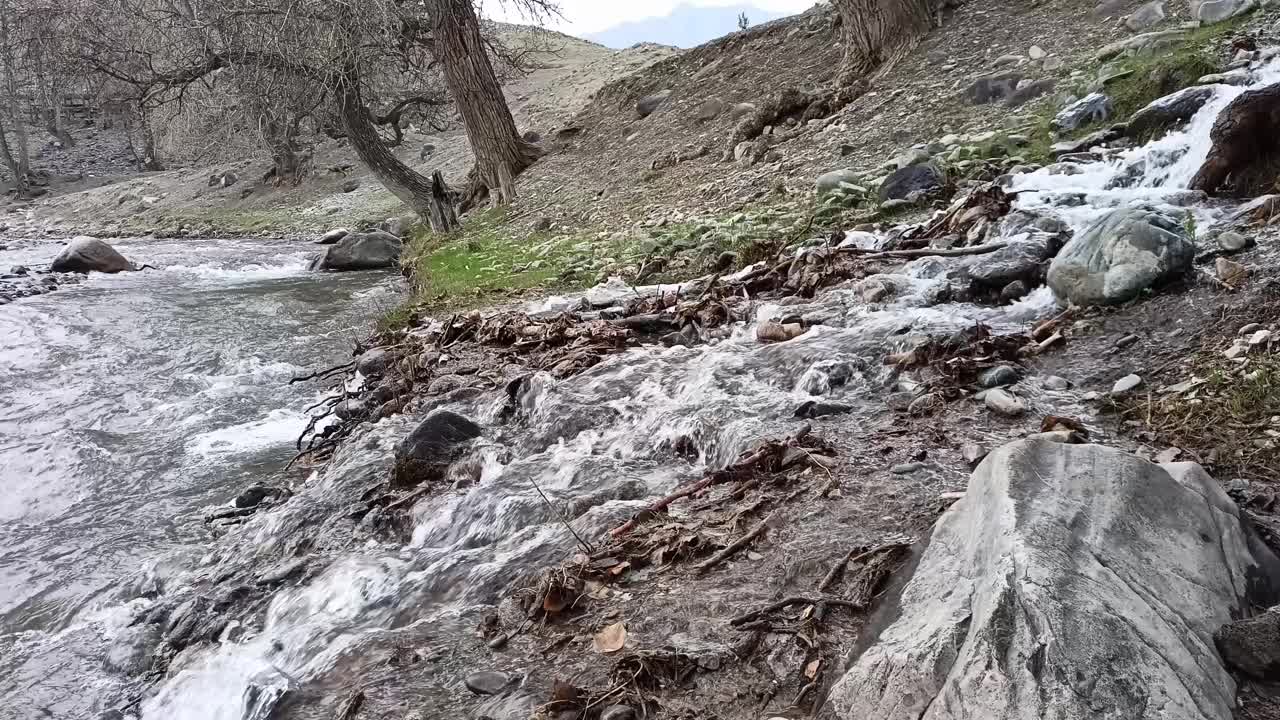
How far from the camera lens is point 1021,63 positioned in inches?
361

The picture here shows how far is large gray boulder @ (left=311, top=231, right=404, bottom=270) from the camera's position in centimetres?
1600

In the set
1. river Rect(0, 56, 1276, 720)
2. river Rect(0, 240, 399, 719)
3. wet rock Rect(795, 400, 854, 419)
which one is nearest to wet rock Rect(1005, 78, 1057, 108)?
river Rect(0, 56, 1276, 720)

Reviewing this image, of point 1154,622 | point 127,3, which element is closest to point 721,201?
point 1154,622

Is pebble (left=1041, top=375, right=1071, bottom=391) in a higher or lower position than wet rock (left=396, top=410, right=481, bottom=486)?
lower

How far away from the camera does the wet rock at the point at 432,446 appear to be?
516 centimetres

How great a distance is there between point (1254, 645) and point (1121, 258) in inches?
130

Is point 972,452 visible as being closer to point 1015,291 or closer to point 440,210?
point 1015,291


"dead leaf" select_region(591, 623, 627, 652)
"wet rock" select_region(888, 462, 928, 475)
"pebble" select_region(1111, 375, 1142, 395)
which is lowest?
"pebble" select_region(1111, 375, 1142, 395)

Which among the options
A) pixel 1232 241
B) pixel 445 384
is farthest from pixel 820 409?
pixel 445 384

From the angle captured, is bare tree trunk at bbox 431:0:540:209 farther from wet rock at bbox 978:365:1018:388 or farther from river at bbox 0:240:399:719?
wet rock at bbox 978:365:1018:388

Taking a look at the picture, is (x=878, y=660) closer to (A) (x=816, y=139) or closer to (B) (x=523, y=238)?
(A) (x=816, y=139)

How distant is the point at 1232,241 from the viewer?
4.76 m

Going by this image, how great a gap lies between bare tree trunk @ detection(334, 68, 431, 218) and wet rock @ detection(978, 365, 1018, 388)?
43.3 ft

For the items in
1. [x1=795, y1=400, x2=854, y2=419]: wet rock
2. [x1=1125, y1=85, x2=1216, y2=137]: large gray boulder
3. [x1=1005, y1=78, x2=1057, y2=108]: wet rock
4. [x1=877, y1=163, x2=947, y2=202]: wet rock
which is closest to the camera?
[x1=795, y1=400, x2=854, y2=419]: wet rock
